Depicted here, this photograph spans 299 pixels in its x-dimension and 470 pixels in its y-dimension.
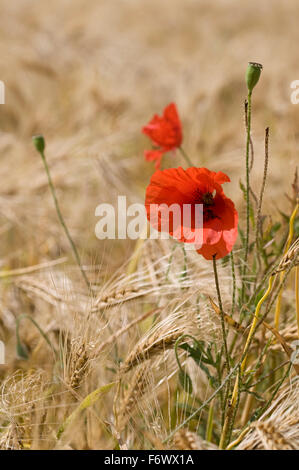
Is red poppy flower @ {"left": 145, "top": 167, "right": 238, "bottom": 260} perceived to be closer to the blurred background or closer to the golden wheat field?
the golden wheat field

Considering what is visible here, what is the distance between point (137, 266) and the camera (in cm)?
93

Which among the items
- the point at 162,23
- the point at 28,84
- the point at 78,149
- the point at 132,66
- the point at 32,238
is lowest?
the point at 32,238

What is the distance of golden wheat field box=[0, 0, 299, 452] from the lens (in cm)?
60

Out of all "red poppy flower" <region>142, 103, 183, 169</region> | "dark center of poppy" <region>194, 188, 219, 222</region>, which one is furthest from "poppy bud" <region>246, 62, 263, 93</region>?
"red poppy flower" <region>142, 103, 183, 169</region>

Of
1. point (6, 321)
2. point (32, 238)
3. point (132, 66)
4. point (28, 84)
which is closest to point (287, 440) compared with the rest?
point (6, 321)

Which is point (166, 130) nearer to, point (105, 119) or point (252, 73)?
point (252, 73)

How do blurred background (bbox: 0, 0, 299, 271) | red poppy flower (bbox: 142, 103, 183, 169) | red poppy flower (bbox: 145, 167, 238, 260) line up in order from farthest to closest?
1. blurred background (bbox: 0, 0, 299, 271)
2. red poppy flower (bbox: 142, 103, 183, 169)
3. red poppy flower (bbox: 145, 167, 238, 260)

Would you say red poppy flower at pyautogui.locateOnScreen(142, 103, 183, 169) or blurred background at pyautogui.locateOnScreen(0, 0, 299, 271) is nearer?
red poppy flower at pyautogui.locateOnScreen(142, 103, 183, 169)

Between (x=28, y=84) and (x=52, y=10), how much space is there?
294 cm

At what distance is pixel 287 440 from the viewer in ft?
1.59

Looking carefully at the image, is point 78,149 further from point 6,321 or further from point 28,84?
point 28,84

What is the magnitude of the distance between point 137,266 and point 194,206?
0.33m

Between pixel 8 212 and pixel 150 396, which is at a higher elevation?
pixel 8 212

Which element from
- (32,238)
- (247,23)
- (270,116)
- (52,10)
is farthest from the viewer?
(247,23)
